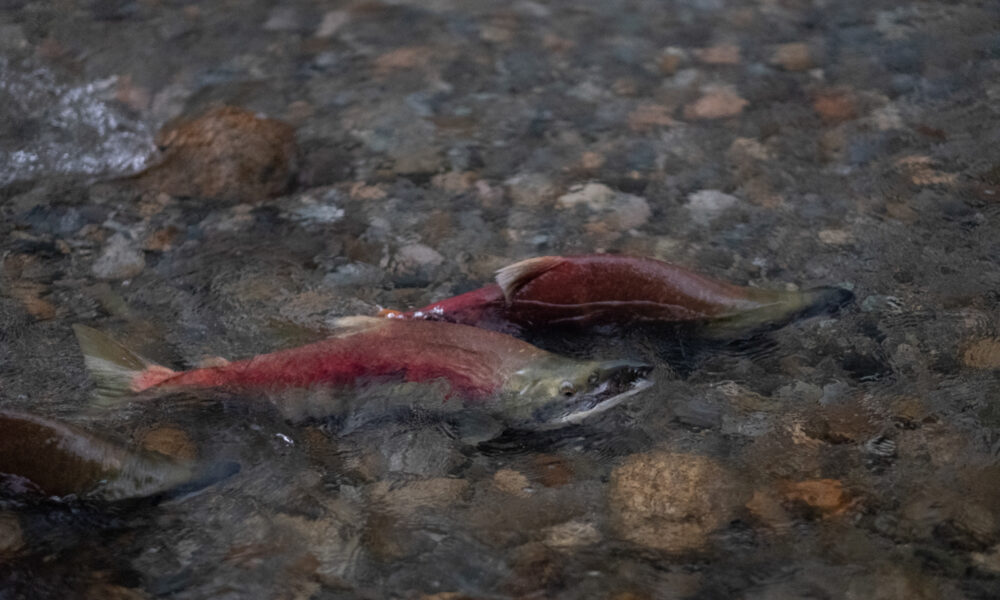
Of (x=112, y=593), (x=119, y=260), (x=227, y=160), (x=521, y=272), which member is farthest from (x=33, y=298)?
(x=521, y=272)

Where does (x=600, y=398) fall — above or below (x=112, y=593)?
above

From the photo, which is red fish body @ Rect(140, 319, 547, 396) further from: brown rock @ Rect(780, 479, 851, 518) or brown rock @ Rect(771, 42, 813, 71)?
brown rock @ Rect(771, 42, 813, 71)

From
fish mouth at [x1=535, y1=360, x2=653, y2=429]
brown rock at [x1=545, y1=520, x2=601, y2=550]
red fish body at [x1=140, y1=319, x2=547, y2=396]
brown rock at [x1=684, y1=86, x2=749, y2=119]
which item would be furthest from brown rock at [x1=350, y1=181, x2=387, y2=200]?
brown rock at [x1=545, y1=520, x2=601, y2=550]

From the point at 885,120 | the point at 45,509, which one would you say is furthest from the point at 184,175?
the point at 885,120

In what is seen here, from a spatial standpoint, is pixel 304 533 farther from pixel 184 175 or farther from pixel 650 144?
pixel 650 144

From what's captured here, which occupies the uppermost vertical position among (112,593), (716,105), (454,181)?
(716,105)

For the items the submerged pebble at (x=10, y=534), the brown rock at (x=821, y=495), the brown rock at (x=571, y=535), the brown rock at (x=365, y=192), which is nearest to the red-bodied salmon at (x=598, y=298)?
the brown rock at (x=821, y=495)

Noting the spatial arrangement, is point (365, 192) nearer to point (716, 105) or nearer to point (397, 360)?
point (397, 360)

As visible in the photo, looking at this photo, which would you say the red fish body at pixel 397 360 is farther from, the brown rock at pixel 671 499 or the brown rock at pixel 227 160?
the brown rock at pixel 227 160
